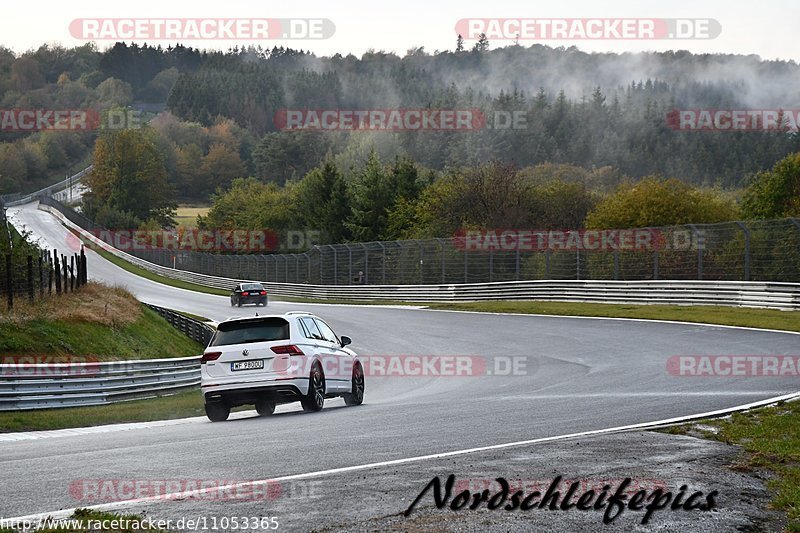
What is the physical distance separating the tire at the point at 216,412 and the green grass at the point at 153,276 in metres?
53.3

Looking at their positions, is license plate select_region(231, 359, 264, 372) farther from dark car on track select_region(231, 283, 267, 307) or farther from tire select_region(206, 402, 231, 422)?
dark car on track select_region(231, 283, 267, 307)

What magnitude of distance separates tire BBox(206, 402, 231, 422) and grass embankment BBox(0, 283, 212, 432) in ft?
5.23

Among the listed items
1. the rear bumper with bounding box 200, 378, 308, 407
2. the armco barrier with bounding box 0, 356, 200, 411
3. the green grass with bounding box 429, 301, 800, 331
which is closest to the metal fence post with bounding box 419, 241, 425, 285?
the green grass with bounding box 429, 301, 800, 331

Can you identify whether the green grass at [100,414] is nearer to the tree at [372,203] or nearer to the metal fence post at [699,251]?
the metal fence post at [699,251]

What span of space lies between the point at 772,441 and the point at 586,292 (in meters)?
31.0

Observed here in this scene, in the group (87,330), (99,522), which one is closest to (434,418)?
(99,522)

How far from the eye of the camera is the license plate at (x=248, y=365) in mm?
14945

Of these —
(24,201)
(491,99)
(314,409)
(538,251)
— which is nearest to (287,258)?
(538,251)

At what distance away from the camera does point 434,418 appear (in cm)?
1257

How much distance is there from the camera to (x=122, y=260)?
95.1 m

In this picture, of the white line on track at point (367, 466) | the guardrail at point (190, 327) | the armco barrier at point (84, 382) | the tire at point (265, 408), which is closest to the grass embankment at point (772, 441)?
the white line on track at point (367, 466)

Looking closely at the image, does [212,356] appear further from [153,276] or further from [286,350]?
[153,276]

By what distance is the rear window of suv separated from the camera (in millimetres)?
15188

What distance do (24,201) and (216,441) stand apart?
457ft
